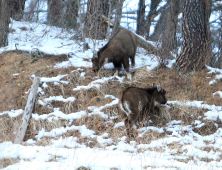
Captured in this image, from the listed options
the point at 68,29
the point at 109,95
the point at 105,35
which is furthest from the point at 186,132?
the point at 68,29

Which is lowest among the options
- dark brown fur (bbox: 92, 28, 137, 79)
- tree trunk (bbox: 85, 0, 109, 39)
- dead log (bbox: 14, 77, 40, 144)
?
dead log (bbox: 14, 77, 40, 144)

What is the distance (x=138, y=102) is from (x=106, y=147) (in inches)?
64.5

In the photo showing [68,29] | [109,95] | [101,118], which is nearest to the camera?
[101,118]

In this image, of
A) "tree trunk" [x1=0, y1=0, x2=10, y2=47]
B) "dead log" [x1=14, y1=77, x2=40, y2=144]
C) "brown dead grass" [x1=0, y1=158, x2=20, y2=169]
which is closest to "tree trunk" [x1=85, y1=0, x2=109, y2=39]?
"tree trunk" [x1=0, y1=0, x2=10, y2=47]

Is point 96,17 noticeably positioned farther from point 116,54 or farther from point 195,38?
point 195,38

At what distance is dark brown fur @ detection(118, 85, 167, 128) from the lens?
330 inches

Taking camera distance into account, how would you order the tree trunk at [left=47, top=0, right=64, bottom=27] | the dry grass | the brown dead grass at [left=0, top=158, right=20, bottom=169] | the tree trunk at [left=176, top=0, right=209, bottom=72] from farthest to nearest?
the tree trunk at [left=47, top=0, right=64, bottom=27], the tree trunk at [left=176, top=0, right=209, bottom=72], the dry grass, the brown dead grass at [left=0, top=158, right=20, bottom=169]

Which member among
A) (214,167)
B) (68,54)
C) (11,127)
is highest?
(68,54)

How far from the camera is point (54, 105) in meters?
10.3

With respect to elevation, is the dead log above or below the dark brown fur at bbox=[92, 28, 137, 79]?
below

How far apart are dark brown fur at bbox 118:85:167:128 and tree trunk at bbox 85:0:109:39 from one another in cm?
474

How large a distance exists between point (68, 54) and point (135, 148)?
6.12 m

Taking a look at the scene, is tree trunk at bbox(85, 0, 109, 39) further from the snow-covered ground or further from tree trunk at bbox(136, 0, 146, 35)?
tree trunk at bbox(136, 0, 146, 35)

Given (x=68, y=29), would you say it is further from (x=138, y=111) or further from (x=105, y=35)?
(x=138, y=111)
